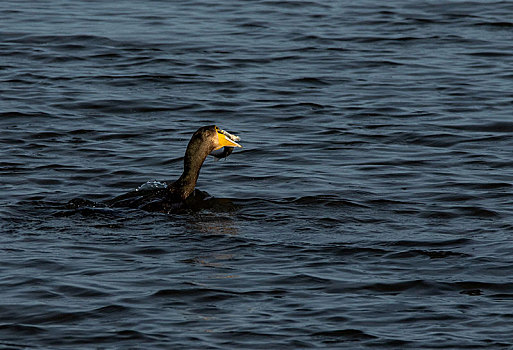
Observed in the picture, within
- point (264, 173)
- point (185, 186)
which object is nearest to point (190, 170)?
point (185, 186)

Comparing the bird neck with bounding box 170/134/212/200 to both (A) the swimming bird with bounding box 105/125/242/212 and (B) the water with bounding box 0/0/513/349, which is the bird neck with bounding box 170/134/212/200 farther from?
(B) the water with bounding box 0/0/513/349

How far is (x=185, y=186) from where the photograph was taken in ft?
39.5

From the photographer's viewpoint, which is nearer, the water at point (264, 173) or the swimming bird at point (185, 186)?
the water at point (264, 173)

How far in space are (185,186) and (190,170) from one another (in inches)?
→ 7.1

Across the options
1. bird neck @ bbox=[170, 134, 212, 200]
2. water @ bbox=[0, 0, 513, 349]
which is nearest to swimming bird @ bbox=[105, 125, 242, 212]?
bird neck @ bbox=[170, 134, 212, 200]

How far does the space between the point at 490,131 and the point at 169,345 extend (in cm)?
835

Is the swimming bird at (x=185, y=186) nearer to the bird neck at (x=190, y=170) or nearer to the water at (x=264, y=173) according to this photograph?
the bird neck at (x=190, y=170)

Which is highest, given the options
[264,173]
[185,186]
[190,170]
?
[190,170]

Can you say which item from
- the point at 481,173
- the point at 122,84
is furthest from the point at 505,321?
the point at 122,84

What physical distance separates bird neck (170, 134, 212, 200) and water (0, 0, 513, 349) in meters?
0.35

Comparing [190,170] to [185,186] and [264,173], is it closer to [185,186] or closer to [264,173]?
[185,186]

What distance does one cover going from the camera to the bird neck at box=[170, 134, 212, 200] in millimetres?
12031

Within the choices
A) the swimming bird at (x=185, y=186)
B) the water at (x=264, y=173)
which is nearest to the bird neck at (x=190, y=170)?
the swimming bird at (x=185, y=186)

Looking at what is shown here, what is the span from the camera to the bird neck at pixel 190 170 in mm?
12031
